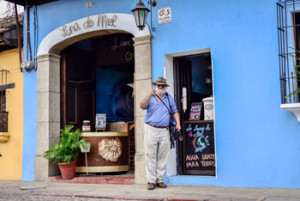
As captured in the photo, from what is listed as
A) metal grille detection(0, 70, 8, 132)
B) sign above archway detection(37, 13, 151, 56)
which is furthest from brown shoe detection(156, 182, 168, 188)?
metal grille detection(0, 70, 8, 132)

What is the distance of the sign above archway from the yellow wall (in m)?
1.11

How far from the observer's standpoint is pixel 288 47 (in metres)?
6.55

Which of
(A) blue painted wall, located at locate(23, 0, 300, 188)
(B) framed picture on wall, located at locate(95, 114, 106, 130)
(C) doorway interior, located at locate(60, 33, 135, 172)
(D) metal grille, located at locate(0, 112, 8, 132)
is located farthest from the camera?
(D) metal grille, located at locate(0, 112, 8, 132)

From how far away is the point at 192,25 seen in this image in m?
7.53

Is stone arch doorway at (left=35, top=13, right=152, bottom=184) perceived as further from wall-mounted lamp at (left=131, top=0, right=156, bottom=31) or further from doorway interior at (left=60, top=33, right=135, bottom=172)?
wall-mounted lamp at (left=131, top=0, right=156, bottom=31)

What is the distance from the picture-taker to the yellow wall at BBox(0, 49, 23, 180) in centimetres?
997

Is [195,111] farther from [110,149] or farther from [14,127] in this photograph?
[14,127]

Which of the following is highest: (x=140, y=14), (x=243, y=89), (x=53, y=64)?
(x=140, y=14)

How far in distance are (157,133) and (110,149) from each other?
2.59 meters

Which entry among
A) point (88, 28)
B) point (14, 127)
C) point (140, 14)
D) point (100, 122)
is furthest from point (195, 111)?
point (14, 127)

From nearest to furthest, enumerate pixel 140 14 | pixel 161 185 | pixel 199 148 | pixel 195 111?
1. pixel 161 185
2. pixel 140 14
3. pixel 199 148
4. pixel 195 111

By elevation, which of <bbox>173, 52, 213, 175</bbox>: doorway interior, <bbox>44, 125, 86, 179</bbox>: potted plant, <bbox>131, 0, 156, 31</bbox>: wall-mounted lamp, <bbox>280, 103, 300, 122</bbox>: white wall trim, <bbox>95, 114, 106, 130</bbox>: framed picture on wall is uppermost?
<bbox>131, 0, 156, 31</bbox>: wall-mounted lamp

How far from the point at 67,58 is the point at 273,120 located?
5.41 m

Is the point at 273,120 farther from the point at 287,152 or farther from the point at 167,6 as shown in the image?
the point at 167,6
